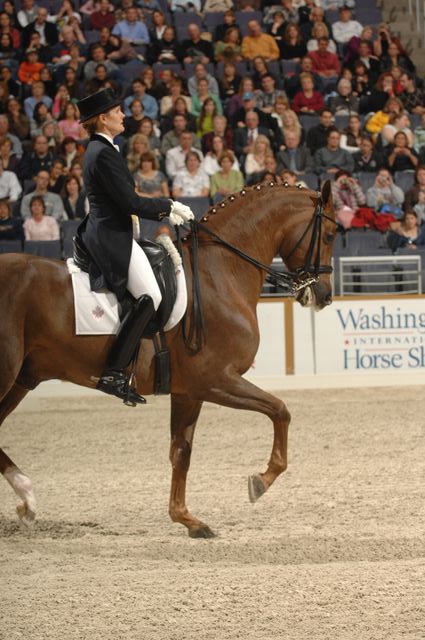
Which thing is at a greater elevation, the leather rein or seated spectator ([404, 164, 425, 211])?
the leather rein

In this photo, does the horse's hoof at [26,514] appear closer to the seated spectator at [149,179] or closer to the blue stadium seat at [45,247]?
the blue stadium seat at [45,247]

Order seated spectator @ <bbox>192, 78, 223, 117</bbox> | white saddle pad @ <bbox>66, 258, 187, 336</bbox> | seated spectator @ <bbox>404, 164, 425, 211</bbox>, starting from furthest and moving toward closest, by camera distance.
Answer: seated spectator @ <bbox>192, 78, 223, 117</bbox>
seated spectator @ <bbox>404, 164, 425, 211</bbox>
white saddle pad @ <bbox>66, 258, 187, 336</bbox>

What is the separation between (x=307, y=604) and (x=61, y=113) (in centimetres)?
1165

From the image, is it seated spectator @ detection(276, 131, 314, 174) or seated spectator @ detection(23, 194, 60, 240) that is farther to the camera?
seated spectator @ detection(276, 131, 314, 174)

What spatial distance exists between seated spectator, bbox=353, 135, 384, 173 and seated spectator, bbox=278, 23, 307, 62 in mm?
2610

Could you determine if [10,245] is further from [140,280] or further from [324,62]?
[140,280]

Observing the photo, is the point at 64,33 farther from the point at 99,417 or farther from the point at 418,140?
the point at 99,417

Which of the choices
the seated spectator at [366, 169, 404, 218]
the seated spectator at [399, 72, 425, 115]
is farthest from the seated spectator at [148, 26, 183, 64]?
the seated spectator at [366, 169, 404, 218]

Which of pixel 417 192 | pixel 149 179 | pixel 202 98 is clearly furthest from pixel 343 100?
pixel 149 179

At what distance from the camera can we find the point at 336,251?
13945mm

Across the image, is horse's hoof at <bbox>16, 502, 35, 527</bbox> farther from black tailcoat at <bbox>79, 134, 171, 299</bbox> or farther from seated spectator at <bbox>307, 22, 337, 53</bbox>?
seated spectator at <bbox>307, 22, 337, 53</bbox>

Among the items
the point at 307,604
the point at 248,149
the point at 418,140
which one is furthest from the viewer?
the point at 418,140

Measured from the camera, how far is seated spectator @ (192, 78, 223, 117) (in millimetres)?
15695

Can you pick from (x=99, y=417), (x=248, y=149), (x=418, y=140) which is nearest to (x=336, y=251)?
(x=248, y=149)
